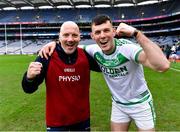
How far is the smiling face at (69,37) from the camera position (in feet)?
15.2

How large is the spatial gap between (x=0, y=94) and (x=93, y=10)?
246ft

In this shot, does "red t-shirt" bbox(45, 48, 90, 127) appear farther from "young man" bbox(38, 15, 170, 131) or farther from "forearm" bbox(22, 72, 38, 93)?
"young man" bbox(38, 15, 170, 131)

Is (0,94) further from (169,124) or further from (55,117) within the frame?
(55,117)

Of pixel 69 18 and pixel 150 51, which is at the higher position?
pixel 69 18

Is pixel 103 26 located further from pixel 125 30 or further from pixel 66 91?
pixel 66 91

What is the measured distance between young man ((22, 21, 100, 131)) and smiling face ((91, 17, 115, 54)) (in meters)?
0.26

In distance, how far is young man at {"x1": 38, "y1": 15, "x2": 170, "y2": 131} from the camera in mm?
4773

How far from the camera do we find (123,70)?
4.92m

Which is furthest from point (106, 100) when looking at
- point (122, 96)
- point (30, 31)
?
point (30, 31)

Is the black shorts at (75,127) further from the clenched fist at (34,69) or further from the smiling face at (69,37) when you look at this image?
the smiling face at (69,37)

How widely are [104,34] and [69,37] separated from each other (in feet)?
1.58

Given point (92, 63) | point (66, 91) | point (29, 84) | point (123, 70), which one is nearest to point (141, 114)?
point (123, 70)

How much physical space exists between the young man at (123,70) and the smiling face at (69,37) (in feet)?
0.94

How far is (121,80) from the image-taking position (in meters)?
4.98
